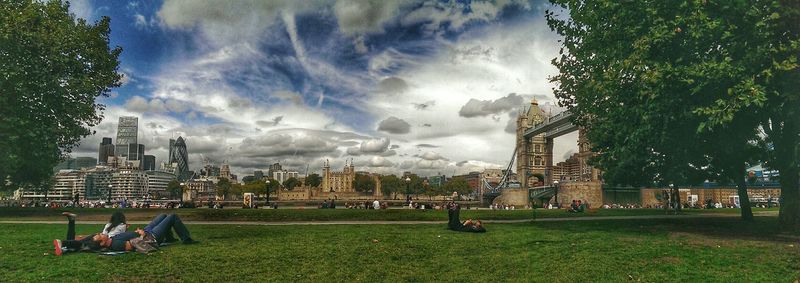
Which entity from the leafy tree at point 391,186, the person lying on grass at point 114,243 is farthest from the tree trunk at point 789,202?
the leafy tree at point 391,186

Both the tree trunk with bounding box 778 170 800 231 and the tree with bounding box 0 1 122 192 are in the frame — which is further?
the tree with bounding box 0 1 122 192

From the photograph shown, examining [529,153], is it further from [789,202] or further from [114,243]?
[114,243]

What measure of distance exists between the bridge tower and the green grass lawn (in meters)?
138

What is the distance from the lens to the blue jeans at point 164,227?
11172 millimetres

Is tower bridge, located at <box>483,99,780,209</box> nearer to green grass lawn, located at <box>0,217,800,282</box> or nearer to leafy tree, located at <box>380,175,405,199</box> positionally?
green grass lawn, located at <box>0,217,800,282</box>

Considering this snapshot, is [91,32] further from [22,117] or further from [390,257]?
[390,257]

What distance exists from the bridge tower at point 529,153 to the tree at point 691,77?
431 ft

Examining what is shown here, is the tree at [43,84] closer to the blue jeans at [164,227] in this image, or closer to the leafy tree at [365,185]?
the blue jeans at [164,227]

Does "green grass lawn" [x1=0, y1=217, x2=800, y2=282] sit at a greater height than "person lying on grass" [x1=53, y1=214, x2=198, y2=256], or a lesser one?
lesser

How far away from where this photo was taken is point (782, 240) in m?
14.6

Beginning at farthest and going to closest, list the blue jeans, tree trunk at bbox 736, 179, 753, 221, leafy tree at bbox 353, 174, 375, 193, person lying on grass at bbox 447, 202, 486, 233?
leafy tree at bbox 353, 174, 375, 193 → tree trunk at bbox 736, 179, 753, 221 → person lying on grass at bbox 447, 202, 486, 233 → the blue jeans

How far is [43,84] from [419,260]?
27113 mm

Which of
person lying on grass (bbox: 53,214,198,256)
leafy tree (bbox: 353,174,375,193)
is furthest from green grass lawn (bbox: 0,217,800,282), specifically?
leafy tree (bbox: 353,174,375,193)

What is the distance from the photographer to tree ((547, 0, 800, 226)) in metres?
14.1
